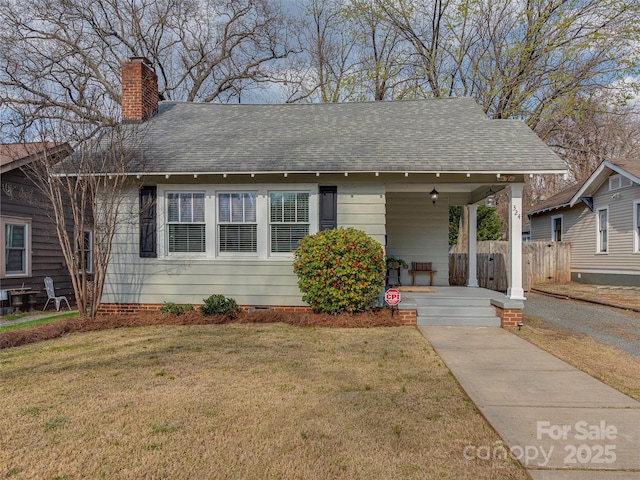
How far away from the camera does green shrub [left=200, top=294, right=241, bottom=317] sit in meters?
7.92

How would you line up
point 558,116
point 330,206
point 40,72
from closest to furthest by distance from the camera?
point 330,206, point 40,72, point 558,116

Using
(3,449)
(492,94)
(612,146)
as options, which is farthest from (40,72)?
(612,146)

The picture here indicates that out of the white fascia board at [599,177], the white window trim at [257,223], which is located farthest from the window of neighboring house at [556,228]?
the white window trim at [257,223]

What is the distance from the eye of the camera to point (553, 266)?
17000 mm

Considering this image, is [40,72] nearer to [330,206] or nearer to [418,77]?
[330,206]

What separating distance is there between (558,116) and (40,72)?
22455mm

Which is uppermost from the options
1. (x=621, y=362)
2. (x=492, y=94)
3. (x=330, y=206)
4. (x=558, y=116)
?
(x=492, y=94)

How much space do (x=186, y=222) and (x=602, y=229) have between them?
51.1 ft

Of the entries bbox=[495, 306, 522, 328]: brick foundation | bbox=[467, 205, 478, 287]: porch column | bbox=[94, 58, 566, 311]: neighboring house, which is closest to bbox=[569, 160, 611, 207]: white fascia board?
bbox=[467, 205, 478, 287]: porch column

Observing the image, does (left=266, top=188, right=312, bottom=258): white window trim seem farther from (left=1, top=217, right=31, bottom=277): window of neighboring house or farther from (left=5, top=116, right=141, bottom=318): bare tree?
(left=1, top=217, right=31, bottom=277): window of neighboring house

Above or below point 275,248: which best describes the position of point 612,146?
above

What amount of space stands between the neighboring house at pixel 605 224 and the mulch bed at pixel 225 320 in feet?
37.4

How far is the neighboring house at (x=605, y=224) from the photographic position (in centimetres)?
1395

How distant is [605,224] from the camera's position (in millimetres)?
15570
